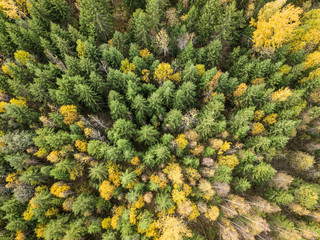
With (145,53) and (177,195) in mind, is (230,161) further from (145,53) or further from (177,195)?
(145,53)

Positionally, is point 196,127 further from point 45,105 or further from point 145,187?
point 45,105

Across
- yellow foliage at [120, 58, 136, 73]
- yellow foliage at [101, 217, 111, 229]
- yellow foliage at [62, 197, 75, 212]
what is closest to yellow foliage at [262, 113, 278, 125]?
yellow foliage at [120, 58, 136, 73]

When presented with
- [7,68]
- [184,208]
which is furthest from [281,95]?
[7,68]

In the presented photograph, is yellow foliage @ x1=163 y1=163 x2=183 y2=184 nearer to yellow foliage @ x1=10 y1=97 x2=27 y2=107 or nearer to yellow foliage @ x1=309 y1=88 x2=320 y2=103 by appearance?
yellow foliage @ x1=10 y1=97 x2=27 y2=107

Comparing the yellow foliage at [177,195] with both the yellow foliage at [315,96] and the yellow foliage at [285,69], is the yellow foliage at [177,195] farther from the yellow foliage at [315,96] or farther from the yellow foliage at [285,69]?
the yellow foliage at [315,96]

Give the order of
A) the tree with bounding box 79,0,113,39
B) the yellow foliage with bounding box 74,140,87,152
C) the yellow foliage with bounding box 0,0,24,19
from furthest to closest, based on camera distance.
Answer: the yellow foliage with bounding box 0,0,24,19, the tree with bounding box 79,0,113,39, the yellow foliage with bounding box 74,140,87,152
